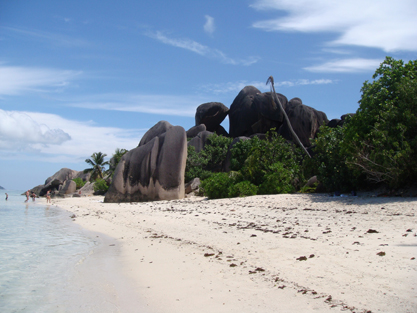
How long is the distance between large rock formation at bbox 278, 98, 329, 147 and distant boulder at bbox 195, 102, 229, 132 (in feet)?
29.9

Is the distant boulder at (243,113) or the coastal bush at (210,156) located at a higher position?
the distant boulder at (243,113)

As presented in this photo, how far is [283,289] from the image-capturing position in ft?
12.6

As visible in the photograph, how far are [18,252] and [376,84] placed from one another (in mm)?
13529

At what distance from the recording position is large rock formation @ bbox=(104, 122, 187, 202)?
701 inches

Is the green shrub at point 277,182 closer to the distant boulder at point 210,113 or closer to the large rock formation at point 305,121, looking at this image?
the large rock formation at point 305,121

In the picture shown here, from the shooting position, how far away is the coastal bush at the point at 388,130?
11.1 metres

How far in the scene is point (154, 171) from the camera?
18.3m

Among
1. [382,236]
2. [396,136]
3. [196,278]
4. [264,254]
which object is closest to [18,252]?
[196,278]

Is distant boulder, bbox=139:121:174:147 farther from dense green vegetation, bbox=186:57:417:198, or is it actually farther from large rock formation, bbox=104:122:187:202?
dense green vegetation, bbox=186:57:417:198

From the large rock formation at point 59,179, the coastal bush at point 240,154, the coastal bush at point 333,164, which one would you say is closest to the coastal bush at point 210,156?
the coastal bush at point 240,154

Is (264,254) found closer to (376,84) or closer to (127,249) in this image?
(127,249)

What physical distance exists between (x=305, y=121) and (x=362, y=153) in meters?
20.4

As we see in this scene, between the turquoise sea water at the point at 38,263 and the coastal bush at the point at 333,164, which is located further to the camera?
the coastal bush at the point at 333,164

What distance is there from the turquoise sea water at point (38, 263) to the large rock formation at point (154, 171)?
7842mm
